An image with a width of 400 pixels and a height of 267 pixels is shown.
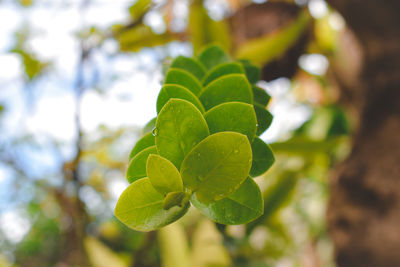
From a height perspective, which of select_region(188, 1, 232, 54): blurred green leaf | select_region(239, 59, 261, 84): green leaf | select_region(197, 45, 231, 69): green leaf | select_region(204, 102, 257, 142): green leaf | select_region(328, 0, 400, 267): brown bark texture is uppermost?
select_region(204, 102, 257, 142): green leaf

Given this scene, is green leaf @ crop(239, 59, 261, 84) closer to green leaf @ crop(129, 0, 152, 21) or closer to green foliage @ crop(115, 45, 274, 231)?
green foliage @ crop(115, 45, 274, 231)

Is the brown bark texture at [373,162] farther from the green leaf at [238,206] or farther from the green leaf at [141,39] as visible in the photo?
the green leaf at [238,206]

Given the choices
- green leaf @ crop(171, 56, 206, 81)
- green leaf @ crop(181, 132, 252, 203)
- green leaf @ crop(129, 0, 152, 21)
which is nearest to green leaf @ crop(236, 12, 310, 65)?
green leaf @ crop(129, 0, 152, 21)

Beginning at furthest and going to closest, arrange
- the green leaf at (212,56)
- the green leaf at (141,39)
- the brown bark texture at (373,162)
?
the green leaf at (141,39) → the brown bark texture at (373,162) → the green leaf at (212,56)

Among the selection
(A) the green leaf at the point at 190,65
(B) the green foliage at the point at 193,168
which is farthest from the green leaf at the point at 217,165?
(A) the green leaf at the point at 190,65

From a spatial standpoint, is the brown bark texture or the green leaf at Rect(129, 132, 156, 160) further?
the brown bark texture

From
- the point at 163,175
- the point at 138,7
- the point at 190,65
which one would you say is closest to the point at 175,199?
the point at 163,175
